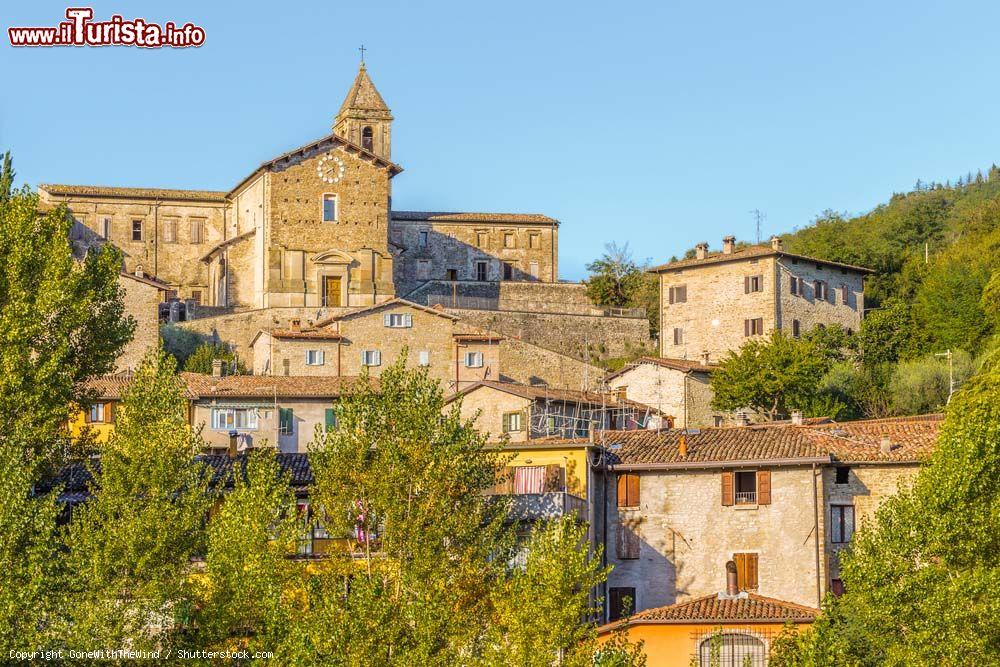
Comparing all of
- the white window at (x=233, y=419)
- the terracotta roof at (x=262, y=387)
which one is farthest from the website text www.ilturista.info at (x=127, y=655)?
the white window at (x=233, y=419)

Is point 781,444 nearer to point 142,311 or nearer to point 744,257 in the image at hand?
point 744,257

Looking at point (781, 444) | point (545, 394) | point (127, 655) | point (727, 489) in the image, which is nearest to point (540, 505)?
point (727, 489)

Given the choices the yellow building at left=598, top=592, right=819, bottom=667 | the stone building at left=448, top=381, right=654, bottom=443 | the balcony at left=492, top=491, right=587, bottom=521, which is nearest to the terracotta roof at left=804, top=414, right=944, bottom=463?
the yellow building at left=598, top=592, right=819, bottom=667

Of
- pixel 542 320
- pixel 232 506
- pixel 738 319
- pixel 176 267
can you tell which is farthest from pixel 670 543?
pixel 176 267

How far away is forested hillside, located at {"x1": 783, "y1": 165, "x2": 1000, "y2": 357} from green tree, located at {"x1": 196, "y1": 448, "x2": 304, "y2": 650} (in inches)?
1093

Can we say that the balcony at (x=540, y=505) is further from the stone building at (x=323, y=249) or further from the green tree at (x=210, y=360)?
the stone building at (x=323, y=249)

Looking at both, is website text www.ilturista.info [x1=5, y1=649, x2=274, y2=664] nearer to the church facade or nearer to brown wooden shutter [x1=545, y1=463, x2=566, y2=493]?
brown wooden shutter [x1=545, y1=463, x2=566, y2=493]

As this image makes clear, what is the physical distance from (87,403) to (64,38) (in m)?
8.29

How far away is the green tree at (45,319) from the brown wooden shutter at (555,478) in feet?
31.8

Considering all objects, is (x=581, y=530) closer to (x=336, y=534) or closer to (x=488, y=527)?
(x=488, y=527)

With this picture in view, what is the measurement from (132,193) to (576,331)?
21.7m

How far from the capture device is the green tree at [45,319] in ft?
113

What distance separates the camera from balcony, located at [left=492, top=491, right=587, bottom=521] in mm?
36312

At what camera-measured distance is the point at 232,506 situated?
33.0m
